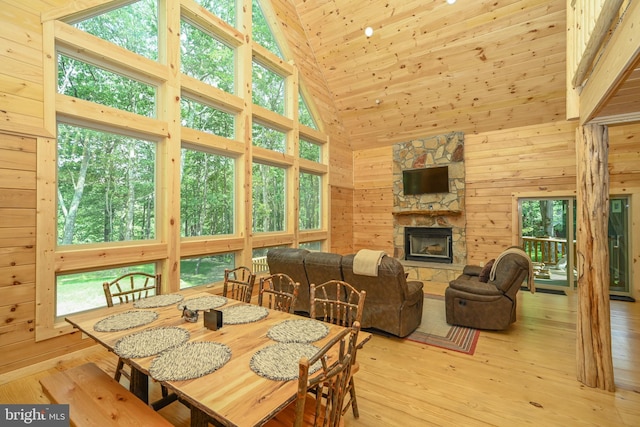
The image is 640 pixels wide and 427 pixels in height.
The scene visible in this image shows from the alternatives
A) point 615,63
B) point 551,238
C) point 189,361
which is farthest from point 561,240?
point 189,361

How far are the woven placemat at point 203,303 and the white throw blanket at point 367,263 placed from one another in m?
1.41

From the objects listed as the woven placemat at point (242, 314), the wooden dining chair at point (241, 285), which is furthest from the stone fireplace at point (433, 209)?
the woven placemat at point (242, 314)

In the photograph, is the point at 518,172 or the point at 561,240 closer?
the point at 561,240

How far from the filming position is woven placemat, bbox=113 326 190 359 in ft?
4.76

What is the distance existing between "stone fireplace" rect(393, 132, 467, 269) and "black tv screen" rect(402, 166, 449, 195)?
0.32 ft

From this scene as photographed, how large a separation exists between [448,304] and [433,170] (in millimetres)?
3760

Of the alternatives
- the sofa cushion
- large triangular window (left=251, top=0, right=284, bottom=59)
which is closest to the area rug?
the sofa cushion

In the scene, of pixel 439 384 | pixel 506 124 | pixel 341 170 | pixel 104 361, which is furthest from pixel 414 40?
pixel 104 361

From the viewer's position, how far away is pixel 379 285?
309 centimetres

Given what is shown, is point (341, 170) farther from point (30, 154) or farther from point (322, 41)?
point (30, 154)

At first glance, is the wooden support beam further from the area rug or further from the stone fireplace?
the stone fireplace

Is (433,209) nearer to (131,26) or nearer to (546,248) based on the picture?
(546,248)

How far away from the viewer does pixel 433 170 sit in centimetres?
659

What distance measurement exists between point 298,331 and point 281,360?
350 millimetres
